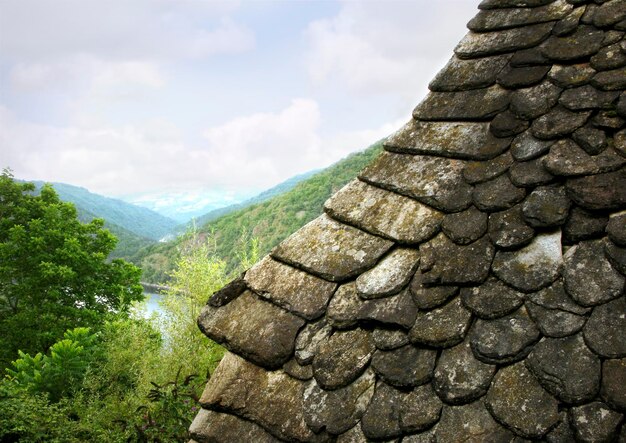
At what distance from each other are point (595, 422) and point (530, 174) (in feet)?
2.68

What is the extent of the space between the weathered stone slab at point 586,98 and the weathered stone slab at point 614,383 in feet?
3.00

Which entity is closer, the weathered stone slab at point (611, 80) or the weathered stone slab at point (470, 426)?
the weathered stone slab at point (470, 426)

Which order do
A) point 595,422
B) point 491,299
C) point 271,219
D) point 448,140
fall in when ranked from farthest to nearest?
point 271,219 < point 448,140 < point 491,299 < point 595,422

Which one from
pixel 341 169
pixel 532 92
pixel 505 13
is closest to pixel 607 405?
pixel 532 92

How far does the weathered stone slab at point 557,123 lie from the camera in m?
1.73

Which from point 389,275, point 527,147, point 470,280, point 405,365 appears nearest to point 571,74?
point 527,147

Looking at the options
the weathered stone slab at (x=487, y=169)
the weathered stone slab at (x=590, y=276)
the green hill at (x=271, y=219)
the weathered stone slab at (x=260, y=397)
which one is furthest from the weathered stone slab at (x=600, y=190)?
the green hill at (x=271, y=219)

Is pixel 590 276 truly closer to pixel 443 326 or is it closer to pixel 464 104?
pixel 443 326

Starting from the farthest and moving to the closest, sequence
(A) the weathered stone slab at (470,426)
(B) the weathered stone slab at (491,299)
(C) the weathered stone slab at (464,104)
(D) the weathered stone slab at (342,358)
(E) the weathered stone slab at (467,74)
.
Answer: (E) the weathered stone slab at (467,74), (C) the weathered stone slab at (464,104), (D) the weathered stone slab at (342,358), (B) the weathered stone slab at (491,299), (A) the weathered stone slab at (470,426)

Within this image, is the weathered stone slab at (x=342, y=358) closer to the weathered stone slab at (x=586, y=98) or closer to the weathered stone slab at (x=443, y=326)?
the weathered stone slab at (x=443, y=326)

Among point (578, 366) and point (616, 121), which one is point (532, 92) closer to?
point (616, 121)

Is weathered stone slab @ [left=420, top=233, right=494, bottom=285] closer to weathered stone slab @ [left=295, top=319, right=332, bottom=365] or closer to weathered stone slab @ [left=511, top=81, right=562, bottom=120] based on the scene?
weathered stone slab @ [left=295, top=319, right=332, bottom=365]

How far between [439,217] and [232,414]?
40.8 inches

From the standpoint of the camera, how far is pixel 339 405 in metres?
1.59
